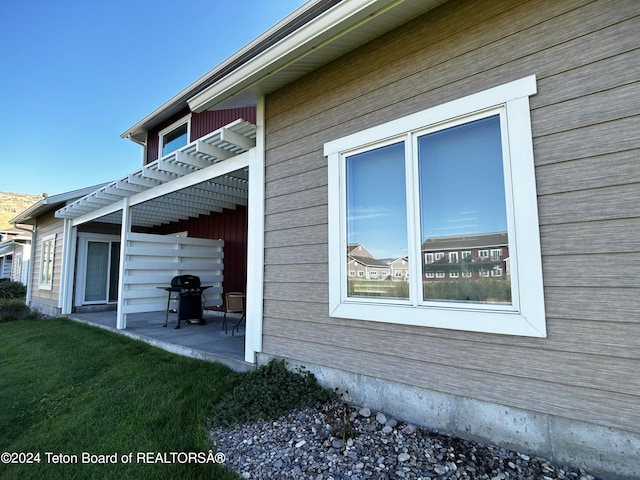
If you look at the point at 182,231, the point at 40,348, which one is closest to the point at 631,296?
the point at 40,348

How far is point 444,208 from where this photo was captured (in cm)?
240

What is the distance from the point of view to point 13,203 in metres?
41.7

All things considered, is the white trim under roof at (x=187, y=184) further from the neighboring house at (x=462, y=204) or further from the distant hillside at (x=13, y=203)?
the distant hillside at (x=13, y=203)

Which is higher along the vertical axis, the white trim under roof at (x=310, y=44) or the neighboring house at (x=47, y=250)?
the white trim under roof at (x=310, y=44)

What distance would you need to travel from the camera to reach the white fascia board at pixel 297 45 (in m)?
2.42

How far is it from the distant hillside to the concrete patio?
44715mm

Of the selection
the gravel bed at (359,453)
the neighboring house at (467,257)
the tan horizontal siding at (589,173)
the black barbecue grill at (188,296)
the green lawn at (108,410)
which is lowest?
the green lawn at (108,410)

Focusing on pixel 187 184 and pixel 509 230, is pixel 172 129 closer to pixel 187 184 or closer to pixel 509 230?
pixel 187 184

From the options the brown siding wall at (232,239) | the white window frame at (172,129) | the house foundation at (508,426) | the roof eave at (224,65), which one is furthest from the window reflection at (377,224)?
the white window frame at (172,129)

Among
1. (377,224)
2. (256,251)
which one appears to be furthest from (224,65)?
(377,224)

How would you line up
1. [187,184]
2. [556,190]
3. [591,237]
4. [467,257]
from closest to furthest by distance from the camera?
[591,237], [556,190], [467,257], [187,184]

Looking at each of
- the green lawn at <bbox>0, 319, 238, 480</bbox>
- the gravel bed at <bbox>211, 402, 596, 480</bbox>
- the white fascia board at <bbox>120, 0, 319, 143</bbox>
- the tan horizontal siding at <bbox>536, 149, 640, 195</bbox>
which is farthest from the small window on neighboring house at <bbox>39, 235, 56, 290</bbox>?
the tan horizontal siding at <bbox>536, 149, 640, 195</bbox>

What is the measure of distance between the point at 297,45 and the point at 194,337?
15.0 ft

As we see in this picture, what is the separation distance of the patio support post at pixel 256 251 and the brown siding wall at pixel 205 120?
3474 mm
